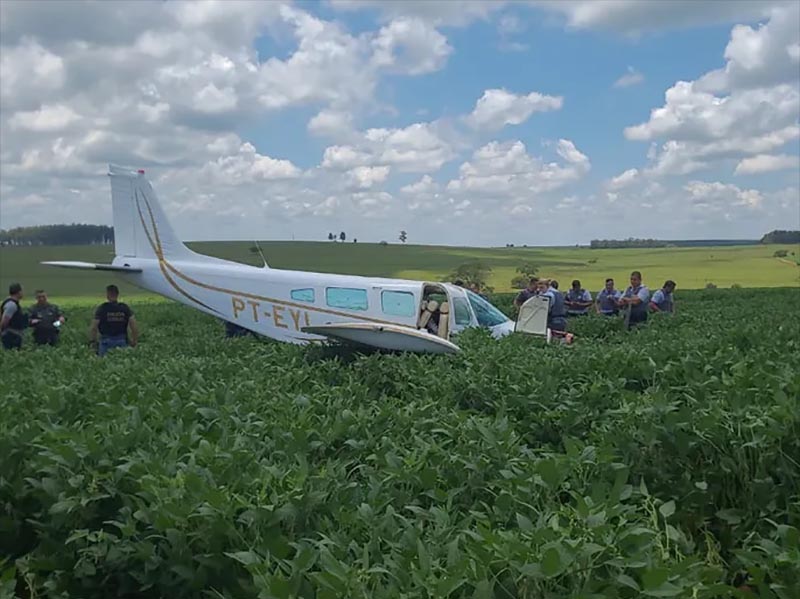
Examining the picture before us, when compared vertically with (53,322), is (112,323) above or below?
above

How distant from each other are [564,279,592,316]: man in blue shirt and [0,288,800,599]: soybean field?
1128 centimetres

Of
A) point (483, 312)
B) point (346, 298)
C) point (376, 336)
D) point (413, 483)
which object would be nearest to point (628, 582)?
point (413, 483)

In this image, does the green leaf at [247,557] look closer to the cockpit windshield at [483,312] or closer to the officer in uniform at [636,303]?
the cockpit windshield at [483,312]

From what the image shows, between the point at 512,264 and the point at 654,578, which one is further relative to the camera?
the point at 512,264

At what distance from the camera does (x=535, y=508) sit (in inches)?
119

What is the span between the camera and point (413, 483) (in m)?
3.44

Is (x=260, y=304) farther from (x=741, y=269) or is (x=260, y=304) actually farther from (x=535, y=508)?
(x=741, y=269)

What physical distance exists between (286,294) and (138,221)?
6.36m

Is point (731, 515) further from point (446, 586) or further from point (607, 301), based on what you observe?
point (607, 301)

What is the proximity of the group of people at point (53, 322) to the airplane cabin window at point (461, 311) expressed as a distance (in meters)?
5.08

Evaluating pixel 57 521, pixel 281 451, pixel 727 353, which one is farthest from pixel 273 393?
pixel 727 353

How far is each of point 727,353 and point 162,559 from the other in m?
5.10

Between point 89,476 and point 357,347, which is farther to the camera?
point 357,347

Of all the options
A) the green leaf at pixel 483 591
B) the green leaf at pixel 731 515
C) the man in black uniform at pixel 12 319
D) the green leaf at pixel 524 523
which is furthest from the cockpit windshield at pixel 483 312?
the green leaf at pixel 483 591
